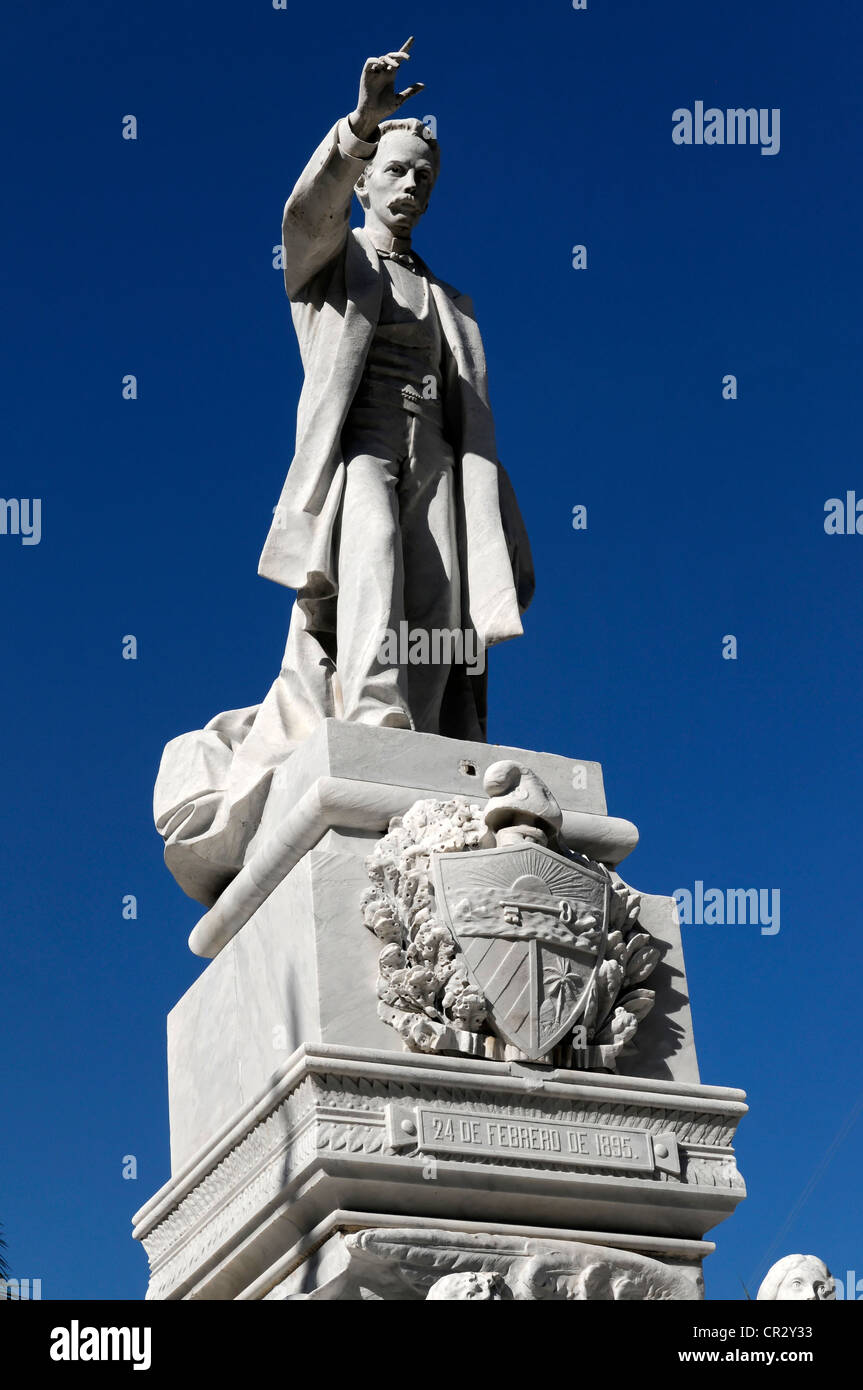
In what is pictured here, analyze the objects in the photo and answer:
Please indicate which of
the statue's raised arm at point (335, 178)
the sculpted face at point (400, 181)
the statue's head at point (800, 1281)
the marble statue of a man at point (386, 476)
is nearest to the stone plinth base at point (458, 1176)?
the statue's head at point (800, 1281)

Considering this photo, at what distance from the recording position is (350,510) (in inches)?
330

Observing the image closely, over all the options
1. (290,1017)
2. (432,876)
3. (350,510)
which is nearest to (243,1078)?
(290,1017)

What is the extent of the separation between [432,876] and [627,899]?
33.1 inches

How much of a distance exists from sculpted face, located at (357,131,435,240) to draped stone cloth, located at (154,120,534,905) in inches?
7.5

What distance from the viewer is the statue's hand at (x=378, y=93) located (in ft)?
25.5

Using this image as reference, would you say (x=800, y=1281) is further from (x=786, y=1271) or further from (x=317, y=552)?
(x=317, y=552)

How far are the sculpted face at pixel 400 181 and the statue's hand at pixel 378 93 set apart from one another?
37.8 inches

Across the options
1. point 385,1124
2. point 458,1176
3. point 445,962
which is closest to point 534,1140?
point 458,1176

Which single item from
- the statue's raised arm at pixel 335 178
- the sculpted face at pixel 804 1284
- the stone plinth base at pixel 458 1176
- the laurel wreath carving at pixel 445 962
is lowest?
the sculpted face at pixel 804 1284

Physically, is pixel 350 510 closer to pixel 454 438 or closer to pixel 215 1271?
pixel 454 438

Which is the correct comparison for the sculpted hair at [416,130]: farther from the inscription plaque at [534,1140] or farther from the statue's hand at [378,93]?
the inscription plaque at [534,1140]

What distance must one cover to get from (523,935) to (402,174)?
3.67m
